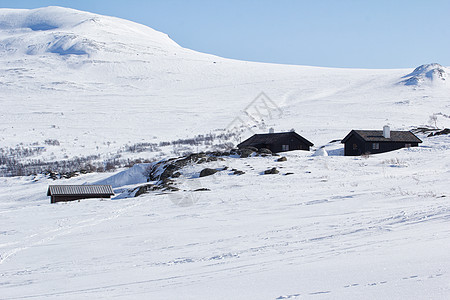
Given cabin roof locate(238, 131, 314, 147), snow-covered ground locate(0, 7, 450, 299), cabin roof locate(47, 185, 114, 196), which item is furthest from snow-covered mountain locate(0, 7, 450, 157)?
snow-covered ground locate(0, 7, 450, 299)

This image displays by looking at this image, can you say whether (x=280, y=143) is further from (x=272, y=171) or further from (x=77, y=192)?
(x=77, y=192)

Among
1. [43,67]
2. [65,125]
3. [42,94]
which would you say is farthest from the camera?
[43,67]

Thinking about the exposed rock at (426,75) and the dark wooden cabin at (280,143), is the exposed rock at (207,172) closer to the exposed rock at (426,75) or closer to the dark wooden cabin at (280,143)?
the dark wooden cabin at (280,143)

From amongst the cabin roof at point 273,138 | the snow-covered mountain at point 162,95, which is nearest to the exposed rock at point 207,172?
the cabin roof at point 273,138

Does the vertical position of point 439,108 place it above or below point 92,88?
below

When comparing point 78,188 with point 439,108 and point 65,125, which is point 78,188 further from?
point 439,108

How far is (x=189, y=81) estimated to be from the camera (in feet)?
493

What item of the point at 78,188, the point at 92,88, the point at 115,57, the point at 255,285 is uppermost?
the point at 115,57

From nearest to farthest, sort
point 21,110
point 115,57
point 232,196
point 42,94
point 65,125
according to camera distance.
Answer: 1. point 232,196
2. point 65,125
3. point 21,110
4. point 42,94
5. point 115,57

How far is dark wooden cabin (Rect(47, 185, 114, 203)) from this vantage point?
108 feet

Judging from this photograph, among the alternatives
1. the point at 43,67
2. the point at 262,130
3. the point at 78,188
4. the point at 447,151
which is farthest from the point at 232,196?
the point at 43,67

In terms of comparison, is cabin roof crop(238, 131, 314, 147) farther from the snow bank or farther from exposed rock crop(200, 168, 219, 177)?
exposed rock crop(200, 168, 219, 177)

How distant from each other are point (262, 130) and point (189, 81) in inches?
2850

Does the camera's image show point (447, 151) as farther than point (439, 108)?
No
